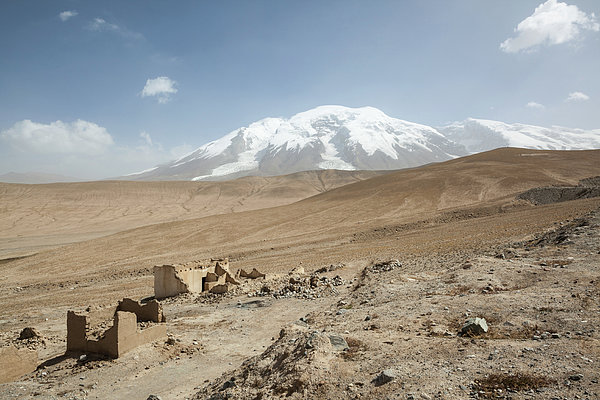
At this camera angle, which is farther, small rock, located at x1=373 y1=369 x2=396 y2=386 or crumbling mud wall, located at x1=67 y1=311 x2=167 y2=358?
crumbling mud wall, located at x1=67 y1=311 x2=167 y2=358

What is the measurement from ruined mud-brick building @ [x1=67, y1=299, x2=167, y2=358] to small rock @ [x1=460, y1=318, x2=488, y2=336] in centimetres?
827

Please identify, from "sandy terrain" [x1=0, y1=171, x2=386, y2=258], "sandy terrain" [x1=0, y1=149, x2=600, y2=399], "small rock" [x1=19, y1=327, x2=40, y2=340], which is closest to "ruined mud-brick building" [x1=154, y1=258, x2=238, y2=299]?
"sandy terrain" [x1=0, y1=149, x2=600, y2=399]

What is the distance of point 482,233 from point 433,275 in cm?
1114

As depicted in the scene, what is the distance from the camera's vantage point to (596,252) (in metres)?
12.0

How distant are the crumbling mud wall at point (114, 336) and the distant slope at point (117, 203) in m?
38.9

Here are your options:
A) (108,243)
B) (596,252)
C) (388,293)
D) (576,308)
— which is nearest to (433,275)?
(388,293)

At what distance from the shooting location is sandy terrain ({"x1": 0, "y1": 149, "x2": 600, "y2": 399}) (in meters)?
5.81

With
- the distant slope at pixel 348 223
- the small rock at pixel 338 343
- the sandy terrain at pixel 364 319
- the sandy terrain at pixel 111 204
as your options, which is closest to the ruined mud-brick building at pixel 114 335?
the sandy terrain at pixel 364 319

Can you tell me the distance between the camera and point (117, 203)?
75.2m

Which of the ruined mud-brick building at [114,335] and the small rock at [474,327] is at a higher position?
the small rock at [474,327]

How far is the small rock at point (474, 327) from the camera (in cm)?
719

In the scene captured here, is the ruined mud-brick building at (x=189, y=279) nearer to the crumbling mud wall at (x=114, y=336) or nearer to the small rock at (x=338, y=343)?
the crumbling mud wall at (x=114, y=336)

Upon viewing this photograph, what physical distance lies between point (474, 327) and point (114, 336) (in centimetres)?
866

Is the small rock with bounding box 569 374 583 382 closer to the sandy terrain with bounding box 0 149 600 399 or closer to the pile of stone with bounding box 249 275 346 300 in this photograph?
the sandy terrain with bounding box 0 149 600 399
